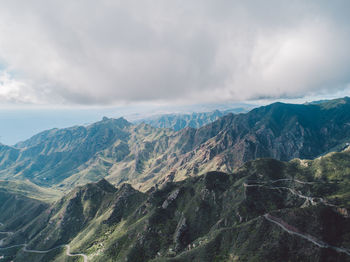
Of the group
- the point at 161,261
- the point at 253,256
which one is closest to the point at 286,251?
the point at 253,256

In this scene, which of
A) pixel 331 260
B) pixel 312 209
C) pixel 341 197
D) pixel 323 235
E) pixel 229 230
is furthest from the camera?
pixel 341 197

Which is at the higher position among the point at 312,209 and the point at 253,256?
the point at 312,209

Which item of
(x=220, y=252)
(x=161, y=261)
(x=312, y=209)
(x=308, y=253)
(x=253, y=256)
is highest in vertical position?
(x=312, y=209)

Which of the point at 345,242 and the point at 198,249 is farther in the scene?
the point at 198,249

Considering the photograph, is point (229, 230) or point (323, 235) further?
point (229, 230)

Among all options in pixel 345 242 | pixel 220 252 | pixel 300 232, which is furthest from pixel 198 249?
pixel 345 242

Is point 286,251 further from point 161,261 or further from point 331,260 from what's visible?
point 161,261

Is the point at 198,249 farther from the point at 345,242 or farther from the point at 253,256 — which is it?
the point at 345,242

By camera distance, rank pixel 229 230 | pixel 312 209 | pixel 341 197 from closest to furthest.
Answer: pixel 312 209 → pixel 229 230 → pixel 341 197

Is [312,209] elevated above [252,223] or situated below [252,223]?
above
